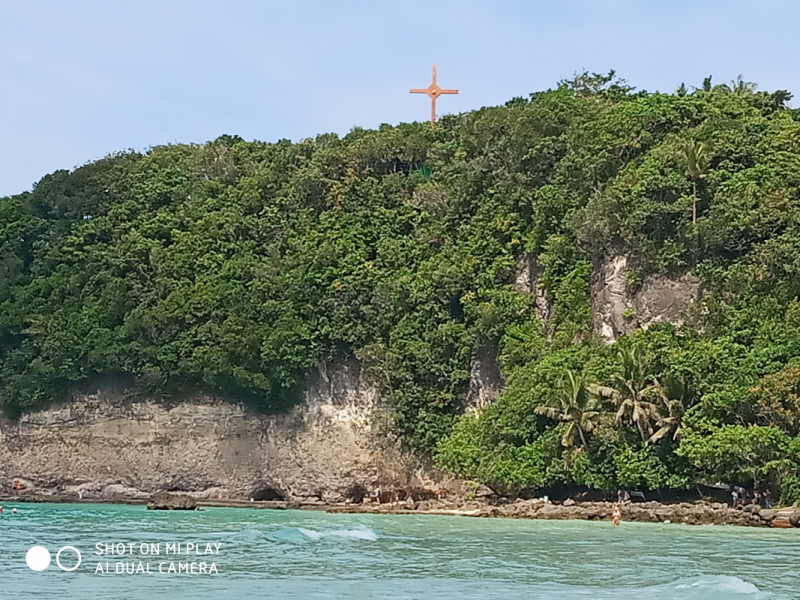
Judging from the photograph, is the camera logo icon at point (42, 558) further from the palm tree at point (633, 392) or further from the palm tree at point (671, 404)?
the palm tree at point (671, 404)

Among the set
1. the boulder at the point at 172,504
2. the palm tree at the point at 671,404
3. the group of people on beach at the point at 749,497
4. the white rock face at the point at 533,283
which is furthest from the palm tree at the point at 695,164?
the boulder at the point at 172,504

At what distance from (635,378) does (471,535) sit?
11112mm

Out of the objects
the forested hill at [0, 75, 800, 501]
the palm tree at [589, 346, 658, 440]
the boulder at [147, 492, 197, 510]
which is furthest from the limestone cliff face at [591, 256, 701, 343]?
the boulder at [147, 492, 197, 510]

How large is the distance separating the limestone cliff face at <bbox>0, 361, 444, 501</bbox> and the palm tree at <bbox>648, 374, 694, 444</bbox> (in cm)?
1084

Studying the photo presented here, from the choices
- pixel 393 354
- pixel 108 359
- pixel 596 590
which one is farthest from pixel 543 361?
pixel 596 590

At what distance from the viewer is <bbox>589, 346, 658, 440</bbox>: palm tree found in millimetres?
35531

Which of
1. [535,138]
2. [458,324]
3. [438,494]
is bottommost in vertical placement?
[438,494]

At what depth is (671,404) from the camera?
116 feet

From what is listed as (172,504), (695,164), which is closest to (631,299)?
(695,164)

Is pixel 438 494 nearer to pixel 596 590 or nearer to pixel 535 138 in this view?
pixel 535 138

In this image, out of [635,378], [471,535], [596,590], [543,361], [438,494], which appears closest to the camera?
[596,590]

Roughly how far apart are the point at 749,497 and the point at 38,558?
21.3 meters

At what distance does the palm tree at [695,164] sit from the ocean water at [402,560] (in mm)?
14117

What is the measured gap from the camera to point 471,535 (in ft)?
89.9
